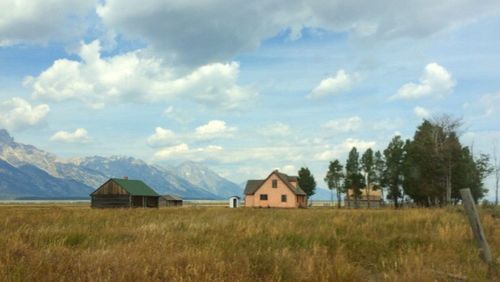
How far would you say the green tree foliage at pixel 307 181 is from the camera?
338 ft

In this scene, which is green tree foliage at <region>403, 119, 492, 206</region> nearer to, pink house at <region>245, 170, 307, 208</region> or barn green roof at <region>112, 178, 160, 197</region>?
pink house at <region>245, 170, 307, 208</region>

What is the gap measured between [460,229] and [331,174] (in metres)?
89.9

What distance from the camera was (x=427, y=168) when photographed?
2435 inches

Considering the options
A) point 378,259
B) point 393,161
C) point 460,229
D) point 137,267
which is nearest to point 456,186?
point 393,161

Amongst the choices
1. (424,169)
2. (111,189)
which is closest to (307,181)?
(424,169)

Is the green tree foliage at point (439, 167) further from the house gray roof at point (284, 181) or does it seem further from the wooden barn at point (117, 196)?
the wooden barn at point (117, 196)

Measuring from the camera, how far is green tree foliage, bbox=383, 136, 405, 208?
7806cm

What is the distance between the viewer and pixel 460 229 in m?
12.4

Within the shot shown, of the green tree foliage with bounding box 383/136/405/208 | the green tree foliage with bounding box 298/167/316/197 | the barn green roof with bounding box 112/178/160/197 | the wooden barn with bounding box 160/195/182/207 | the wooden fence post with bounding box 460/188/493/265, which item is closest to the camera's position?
the wooden fence post with bounding box 460/188/493/265

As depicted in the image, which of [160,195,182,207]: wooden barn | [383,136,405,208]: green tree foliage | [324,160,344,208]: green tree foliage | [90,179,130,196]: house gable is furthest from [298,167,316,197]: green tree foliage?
[90,179,130,196]: house gable

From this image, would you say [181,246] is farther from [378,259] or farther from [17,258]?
[378,259]

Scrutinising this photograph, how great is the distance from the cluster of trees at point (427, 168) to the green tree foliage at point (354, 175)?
0.20 metres

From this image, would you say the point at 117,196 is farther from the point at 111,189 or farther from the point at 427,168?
the point at 427,168

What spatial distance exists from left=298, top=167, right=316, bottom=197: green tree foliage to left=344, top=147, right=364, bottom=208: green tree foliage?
30.7ft
